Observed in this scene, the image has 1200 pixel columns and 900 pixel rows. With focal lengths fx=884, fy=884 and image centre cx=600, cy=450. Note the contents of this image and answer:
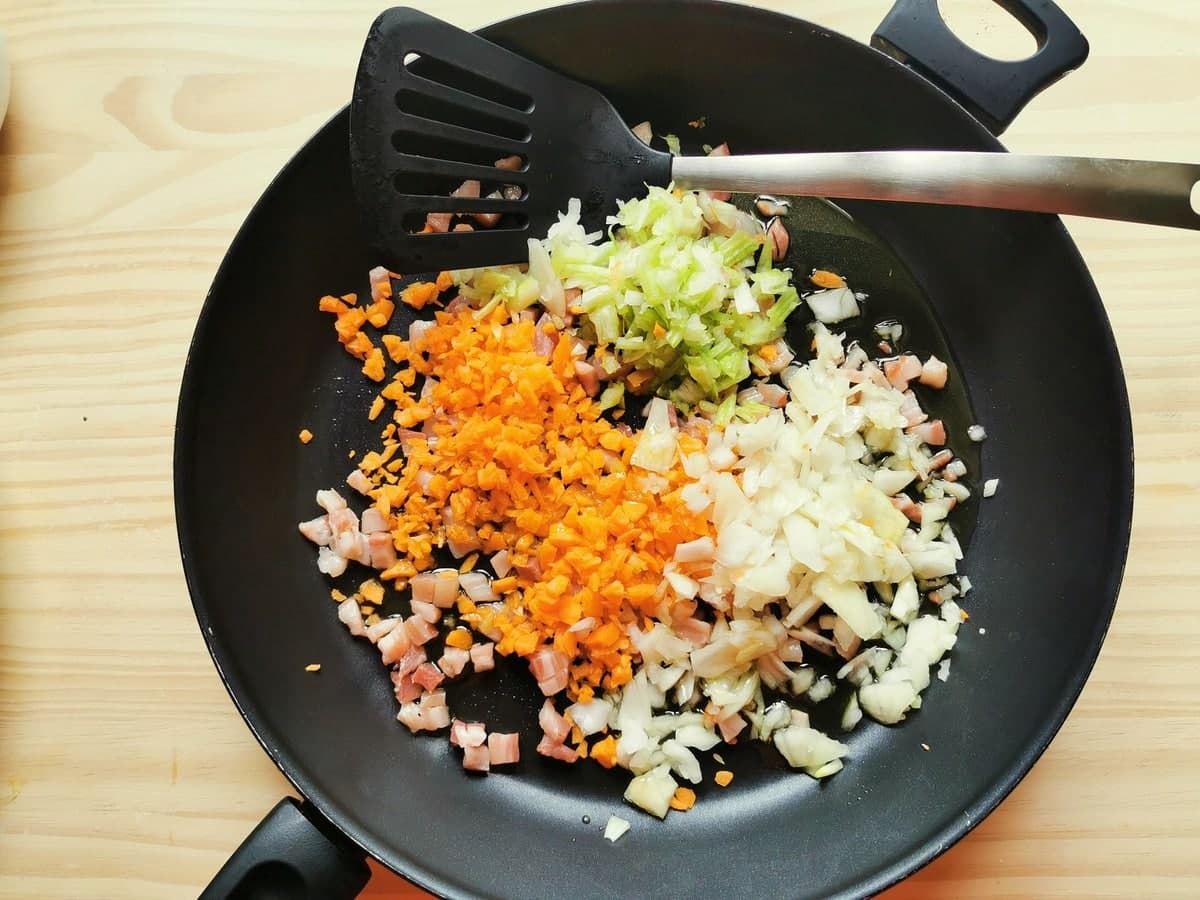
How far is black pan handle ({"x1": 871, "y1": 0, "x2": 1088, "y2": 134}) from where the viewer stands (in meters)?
1.07

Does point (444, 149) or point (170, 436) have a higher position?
point (444, 149)

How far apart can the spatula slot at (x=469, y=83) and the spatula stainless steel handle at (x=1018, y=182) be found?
0.36 m

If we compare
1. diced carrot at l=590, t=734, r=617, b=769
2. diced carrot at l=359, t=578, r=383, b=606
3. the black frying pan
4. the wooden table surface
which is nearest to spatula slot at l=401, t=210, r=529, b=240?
the black frying pan

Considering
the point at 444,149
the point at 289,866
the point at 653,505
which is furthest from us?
the point at 444,149

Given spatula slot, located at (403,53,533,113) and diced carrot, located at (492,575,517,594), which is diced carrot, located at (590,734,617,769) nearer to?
diced carrot, located at (492,575,517,594)

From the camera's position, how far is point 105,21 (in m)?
1.28

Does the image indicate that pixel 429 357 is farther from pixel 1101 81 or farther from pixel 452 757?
pixel 1101 81

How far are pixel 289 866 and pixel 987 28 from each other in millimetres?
1399

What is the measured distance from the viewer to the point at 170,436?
3.95 ft

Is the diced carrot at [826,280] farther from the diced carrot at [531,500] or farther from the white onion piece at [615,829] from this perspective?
the white onion piece at [615,829]

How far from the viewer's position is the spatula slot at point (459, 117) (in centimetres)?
114

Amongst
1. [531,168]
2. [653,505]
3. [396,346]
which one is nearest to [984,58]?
[531,168]

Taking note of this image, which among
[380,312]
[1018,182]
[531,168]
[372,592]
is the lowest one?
[372,592]

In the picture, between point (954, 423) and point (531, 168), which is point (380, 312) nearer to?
point (531, 168)
